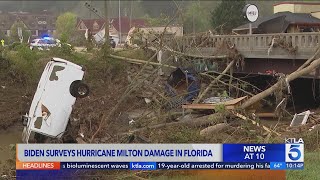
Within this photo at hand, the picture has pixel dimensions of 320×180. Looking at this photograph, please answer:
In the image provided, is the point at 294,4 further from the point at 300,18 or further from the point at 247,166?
the point at 247,166

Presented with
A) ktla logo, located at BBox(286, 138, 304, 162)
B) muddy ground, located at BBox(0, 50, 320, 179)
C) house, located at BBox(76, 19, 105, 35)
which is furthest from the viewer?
house, located at BBox(76, 19, 105, 35)

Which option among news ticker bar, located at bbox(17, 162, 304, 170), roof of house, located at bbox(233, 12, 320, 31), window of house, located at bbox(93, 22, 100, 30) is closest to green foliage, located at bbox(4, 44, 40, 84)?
news ticker bar, located at bbox(17, 162, 304, 170)

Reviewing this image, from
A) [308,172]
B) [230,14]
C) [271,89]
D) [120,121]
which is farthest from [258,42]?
[230,14]

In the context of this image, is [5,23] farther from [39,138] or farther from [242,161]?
[242,161]

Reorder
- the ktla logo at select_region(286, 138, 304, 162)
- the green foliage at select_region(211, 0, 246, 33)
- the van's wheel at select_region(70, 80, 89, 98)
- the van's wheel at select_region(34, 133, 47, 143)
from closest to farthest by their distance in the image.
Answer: the ktla logo at select_region(286, 138, 304, 162), the van's wheel at select_region(34, 133, 47, 143), the van's wheel at select_region(70, 80, 89, 98), the green foliage at select_region(211, 0, 246, 33)

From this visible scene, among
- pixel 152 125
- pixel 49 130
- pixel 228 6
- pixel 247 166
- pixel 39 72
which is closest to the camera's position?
pixel 247 166

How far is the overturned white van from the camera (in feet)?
34.8

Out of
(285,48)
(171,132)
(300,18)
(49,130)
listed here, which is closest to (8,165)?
(49,130)

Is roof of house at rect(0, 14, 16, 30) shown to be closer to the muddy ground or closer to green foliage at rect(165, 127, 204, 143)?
the muddy ground

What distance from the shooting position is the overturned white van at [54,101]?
10.6 m

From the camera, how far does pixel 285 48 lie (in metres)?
16.8

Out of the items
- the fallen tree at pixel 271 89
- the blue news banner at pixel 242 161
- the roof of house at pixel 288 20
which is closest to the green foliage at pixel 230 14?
the roof of house at pixel 288 20

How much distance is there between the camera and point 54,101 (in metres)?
10.7

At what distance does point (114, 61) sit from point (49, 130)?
8.45m
